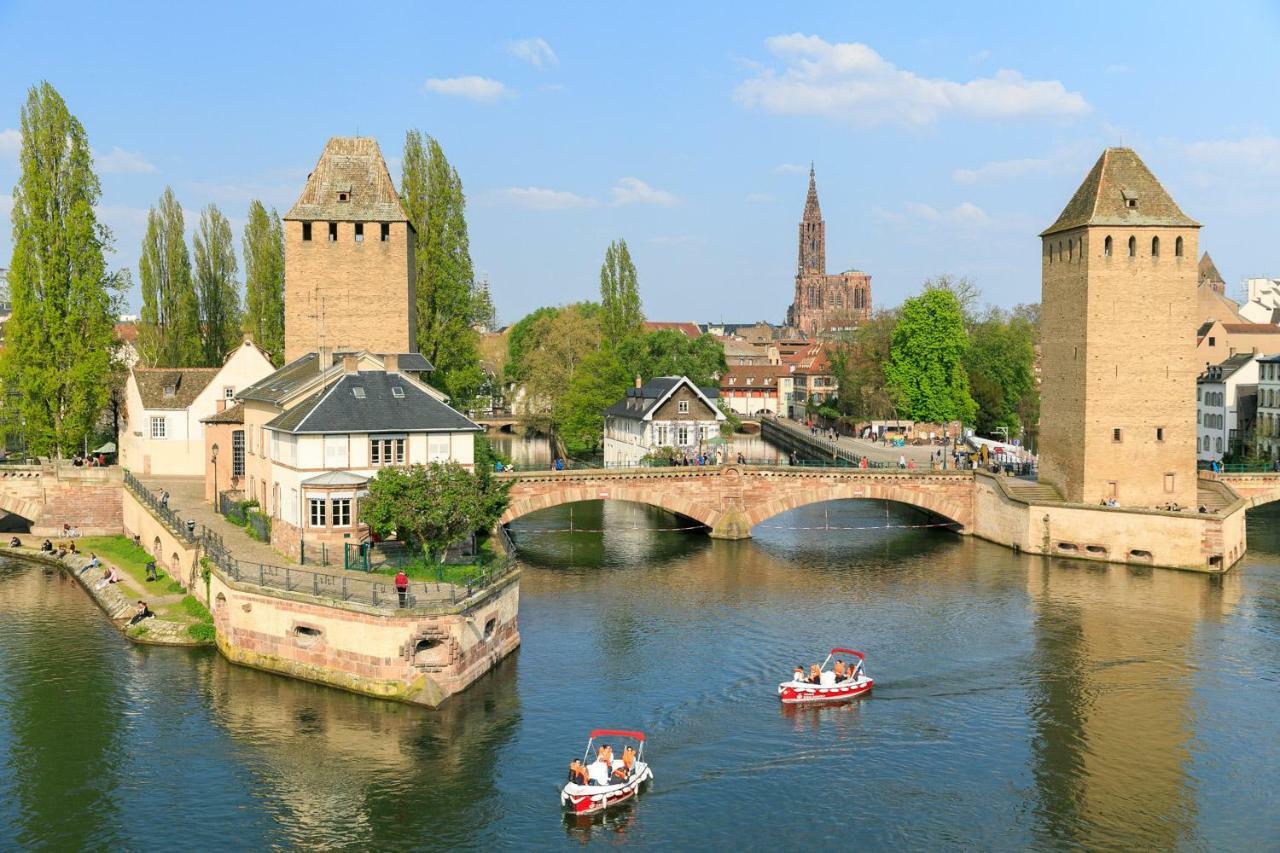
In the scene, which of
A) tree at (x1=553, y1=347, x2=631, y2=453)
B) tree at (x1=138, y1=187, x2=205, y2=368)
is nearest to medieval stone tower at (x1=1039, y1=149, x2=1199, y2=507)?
tree at (x1=553, y1=347, x2=631, y2=453)

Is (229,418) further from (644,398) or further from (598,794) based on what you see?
(598,794)

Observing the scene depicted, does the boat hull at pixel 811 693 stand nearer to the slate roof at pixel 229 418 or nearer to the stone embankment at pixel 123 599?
the stone embankment at pixel 123 599

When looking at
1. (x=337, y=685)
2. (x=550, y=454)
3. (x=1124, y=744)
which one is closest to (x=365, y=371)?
(x=337, y=685)

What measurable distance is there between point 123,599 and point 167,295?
39.1m

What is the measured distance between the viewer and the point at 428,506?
4106cm

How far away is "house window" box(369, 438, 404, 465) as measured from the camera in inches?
1781

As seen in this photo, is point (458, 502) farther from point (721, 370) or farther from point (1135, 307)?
point (721, 370)

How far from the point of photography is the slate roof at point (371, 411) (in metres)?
44.5

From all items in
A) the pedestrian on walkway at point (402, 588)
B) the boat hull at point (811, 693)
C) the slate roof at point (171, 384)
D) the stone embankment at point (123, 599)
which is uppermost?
the slate roof at point (171, 384)

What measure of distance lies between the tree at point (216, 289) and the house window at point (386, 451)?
44.4m

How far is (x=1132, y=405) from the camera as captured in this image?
60.7 meters

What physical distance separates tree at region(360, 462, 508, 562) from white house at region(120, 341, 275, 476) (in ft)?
92.8

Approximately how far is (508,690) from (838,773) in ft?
35.9

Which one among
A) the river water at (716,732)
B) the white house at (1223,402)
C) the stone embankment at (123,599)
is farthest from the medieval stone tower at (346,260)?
the white house at (1223,402)
